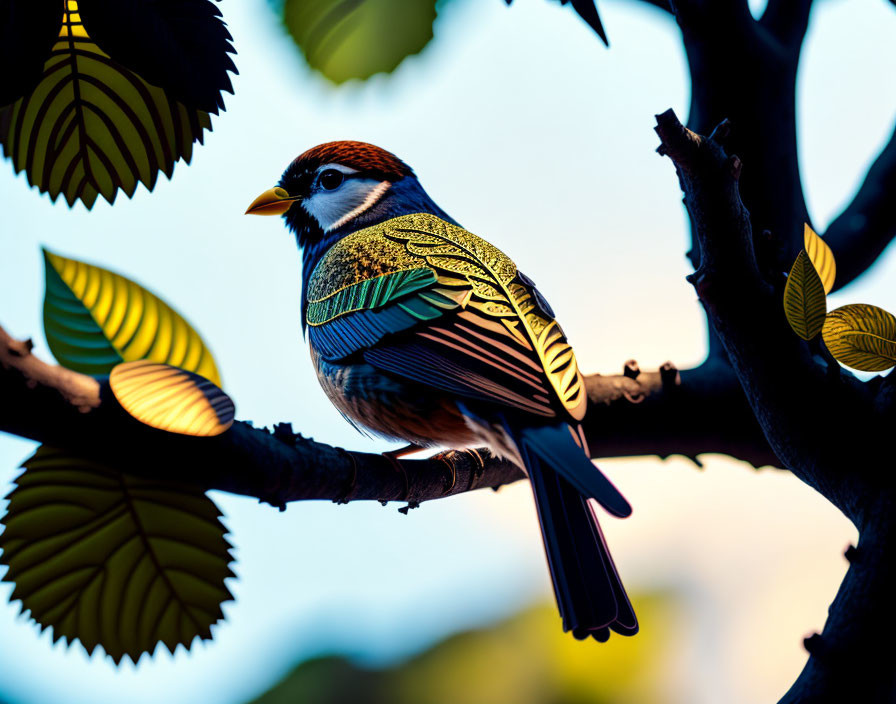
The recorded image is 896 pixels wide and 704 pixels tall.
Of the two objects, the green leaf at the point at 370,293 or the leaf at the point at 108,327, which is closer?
the leaf at the point at 108,327

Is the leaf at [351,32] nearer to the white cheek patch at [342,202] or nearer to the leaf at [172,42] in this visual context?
the white cheek patch at [342,202]

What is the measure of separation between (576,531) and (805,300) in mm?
281

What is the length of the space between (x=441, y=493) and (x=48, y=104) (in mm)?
709

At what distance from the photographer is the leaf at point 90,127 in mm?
724

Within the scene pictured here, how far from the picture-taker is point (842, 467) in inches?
33.9

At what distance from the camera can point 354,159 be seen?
1418mm

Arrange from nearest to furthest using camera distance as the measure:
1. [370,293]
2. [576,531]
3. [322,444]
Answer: [576,531] → [322,444] → [370,293]

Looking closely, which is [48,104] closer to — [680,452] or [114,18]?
[114,18]

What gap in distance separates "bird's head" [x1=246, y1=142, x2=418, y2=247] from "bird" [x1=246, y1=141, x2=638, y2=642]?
5cm

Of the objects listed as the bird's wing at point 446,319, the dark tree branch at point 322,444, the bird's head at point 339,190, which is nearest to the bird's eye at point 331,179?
the bird's head at point 339,190

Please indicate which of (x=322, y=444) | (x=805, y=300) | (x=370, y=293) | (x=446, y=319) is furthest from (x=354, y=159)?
(x=805, y=300)

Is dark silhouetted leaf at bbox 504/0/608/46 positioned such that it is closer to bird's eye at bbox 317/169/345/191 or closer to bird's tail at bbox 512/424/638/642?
bird's tail at bbox 512/424/638/642

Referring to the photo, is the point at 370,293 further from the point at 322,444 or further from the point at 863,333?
the point at 863,333

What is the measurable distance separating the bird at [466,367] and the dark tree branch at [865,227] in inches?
21.7
